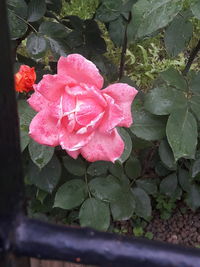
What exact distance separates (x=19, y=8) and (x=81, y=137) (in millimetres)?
462

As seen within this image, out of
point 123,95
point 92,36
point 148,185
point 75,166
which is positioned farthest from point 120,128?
point 148,185

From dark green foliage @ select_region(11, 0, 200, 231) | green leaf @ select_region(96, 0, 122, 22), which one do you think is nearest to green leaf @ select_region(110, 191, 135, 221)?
dark green foliage @ select_region(11, 0, 200, 231)

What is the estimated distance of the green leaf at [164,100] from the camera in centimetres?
107

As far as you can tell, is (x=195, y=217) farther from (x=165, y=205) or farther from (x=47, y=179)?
(x=47, y=179)

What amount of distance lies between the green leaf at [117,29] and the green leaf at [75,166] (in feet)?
1.20

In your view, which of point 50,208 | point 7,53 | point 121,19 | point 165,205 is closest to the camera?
point 7,53

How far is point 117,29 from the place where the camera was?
4.27 ft

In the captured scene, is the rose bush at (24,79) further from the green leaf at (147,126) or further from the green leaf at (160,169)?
the green leaf at (160,169)

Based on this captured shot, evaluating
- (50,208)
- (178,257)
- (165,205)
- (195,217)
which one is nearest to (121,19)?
(50,208)

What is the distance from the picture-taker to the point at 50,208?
1.52 meters

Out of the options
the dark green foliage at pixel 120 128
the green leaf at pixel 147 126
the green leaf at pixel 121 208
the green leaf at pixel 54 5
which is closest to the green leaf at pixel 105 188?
the dark green foliage at pixel 120 128

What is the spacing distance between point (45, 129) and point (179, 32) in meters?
0.56

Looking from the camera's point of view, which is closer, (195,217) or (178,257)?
(178,257)

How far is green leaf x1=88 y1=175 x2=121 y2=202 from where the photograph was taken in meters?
1.23
